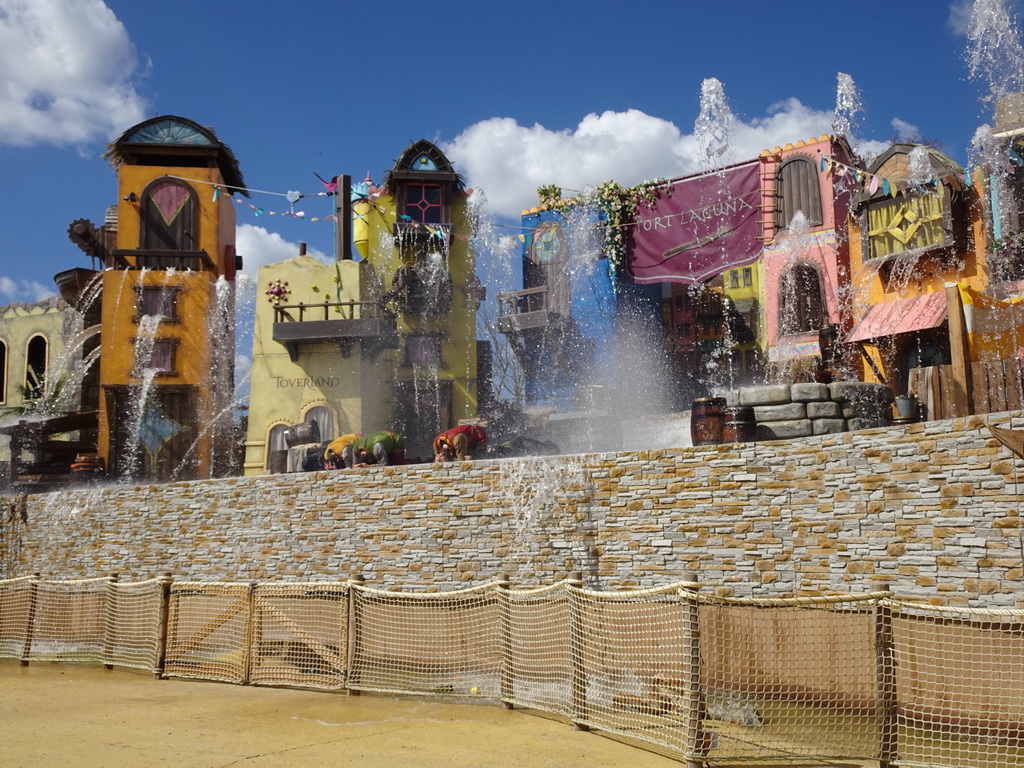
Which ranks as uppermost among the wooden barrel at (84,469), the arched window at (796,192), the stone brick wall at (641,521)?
the arched window at (796,192)

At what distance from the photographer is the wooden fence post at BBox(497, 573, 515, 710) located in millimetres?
9875

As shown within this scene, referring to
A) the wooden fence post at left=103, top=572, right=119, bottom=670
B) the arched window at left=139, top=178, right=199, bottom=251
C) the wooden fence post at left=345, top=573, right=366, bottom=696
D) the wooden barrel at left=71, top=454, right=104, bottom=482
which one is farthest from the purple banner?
the wooden barrel at left=71, top=454, right=104, bottom=482

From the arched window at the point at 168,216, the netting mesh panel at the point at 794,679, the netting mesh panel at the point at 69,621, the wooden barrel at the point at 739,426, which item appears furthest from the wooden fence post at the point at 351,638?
the arched window at the point at 168,216

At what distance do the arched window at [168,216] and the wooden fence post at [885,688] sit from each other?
26778 mm

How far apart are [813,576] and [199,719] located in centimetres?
672

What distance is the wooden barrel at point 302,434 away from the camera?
24.9 m

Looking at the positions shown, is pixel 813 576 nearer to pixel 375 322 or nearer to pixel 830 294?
pixel 830 294

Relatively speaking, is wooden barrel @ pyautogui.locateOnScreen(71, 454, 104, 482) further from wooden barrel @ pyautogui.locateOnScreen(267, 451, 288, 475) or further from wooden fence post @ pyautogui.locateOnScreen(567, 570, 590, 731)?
wooden fence post @ pyautogui.locateOnScreen(567, 570, 590, 731)

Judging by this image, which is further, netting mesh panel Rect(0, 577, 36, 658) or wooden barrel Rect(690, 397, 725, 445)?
netting mesh panel Rect(0, 577, 36, 658)

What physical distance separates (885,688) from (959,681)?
1.45m

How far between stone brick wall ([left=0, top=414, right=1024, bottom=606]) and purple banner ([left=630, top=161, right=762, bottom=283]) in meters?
10.5

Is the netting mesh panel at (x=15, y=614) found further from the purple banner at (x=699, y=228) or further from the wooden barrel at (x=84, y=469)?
the purple banner at (x=699, y=228)

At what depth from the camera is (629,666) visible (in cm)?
896

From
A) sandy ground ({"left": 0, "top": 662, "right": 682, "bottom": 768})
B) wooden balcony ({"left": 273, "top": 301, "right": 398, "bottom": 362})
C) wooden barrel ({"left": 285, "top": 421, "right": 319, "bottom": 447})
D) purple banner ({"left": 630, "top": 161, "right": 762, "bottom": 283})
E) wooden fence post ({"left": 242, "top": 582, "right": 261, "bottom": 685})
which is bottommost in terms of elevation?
sandy ground ({"left": 0, "top": 662, "right": 682, "bottom": 768})
